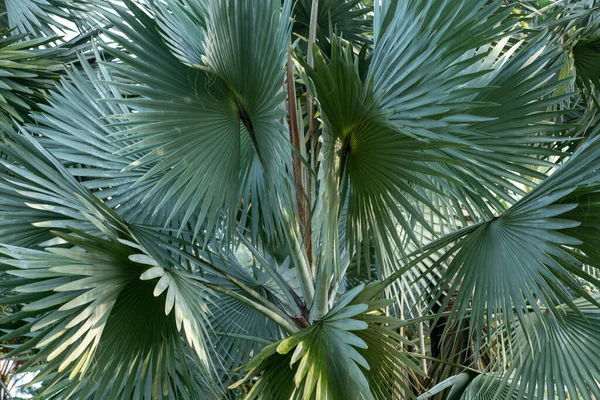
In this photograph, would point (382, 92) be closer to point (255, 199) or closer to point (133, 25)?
point (133, 25)

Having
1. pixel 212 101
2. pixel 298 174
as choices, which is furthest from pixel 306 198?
pixel 212 101

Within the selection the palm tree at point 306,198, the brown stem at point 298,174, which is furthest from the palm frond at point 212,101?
the brown stem at point 298,174

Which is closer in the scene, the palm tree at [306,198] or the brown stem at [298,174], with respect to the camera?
the palm tree at [306,198]

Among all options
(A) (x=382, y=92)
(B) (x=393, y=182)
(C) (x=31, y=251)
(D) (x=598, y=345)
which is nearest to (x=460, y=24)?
(A) (x=382, y=92)

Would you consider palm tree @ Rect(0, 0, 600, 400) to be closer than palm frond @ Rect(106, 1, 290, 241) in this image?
Yes

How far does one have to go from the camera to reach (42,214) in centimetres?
199

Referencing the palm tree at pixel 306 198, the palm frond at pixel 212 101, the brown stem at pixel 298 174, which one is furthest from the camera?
the brown stem at pixel 298 174

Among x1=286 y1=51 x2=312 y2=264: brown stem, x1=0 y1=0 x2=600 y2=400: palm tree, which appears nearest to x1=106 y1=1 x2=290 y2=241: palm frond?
x1=0 y1=0 x2=600 y2=400: palm tree

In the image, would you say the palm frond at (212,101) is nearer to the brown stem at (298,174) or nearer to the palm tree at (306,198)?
the palm tree at (306,198)

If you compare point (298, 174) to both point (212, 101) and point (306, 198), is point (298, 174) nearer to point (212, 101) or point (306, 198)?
point (306, 198)

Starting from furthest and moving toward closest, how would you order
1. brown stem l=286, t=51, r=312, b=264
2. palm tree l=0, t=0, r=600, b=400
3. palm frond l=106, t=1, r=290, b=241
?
brown stem l=286, t=51, r=312, b=264, palm frond l=106, t=1, r=290, b=241, palm tree l=0, t=0, r=600, b=400

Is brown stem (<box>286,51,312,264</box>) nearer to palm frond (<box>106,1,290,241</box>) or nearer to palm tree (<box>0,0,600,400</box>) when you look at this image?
palm tree (<box>0,0,600,400</box>)

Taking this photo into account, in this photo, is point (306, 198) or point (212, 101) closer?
point (212, 101)

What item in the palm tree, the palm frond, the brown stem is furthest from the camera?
the brown stem
